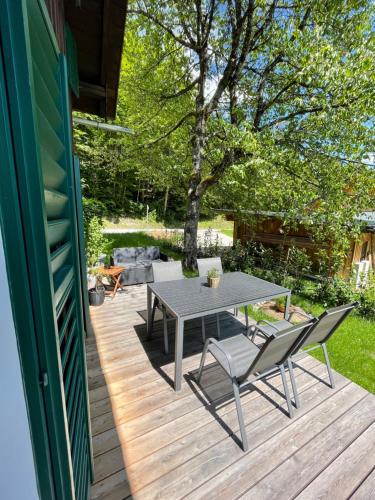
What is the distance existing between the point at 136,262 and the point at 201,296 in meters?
3.63

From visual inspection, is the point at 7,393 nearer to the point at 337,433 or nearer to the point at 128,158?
the point at 337,433

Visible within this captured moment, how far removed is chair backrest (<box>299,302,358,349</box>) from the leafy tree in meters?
2.80

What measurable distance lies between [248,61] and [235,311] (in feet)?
19.3

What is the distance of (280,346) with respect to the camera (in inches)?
→ 76.2

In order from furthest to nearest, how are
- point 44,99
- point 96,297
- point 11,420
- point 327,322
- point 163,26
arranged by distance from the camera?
point 163,26, point 96,297, point 327,322, point 44,99, point 11,420

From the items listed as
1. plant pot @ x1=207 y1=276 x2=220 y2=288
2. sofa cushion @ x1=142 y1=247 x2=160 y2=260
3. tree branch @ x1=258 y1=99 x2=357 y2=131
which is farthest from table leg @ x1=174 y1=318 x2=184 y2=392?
tree branch @ x1=258 y1=99 x2=357 y2=131

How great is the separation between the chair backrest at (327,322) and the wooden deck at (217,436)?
2.13 feet

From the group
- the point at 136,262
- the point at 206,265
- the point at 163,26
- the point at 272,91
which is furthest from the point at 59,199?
the point at 163,26

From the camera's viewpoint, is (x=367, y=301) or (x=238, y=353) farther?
(x=367, y=301)

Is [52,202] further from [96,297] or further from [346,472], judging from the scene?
[96,297]

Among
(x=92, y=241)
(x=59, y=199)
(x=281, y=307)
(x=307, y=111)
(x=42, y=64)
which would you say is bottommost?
(x=281, y=307)

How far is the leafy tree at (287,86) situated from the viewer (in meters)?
3.92

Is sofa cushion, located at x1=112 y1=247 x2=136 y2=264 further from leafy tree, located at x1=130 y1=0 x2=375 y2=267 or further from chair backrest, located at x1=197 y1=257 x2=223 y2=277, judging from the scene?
leafy tree, located at x1=130 y1=0 x2=375 y2=267

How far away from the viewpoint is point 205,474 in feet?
5.55
